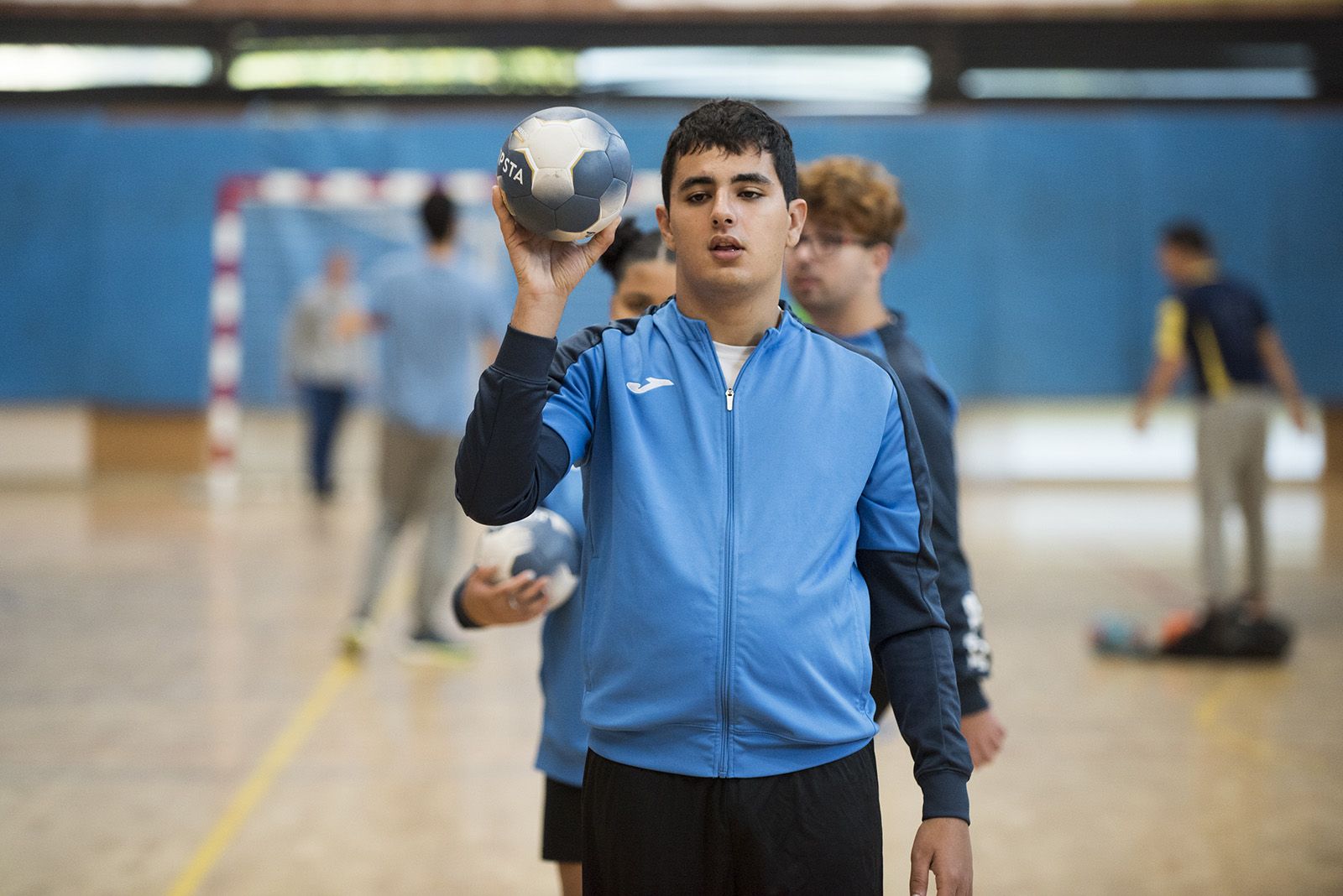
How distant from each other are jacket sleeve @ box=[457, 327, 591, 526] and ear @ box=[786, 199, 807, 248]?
17.5 inches

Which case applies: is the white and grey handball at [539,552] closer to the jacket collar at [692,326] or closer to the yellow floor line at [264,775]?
the jacket collar at [692,326]

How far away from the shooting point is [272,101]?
45.1 feet

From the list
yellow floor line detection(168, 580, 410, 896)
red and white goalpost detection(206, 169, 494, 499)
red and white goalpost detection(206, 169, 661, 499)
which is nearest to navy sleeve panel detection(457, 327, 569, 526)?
yellow floor line detection(168, 580, 410, 896)

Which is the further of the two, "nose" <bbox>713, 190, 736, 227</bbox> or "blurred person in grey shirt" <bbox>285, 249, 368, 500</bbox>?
"blurred person in grey shirt" <bbox>285, 249, 368, 500</bbox>

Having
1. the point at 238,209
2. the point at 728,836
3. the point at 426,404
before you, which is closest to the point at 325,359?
the point at 238,209

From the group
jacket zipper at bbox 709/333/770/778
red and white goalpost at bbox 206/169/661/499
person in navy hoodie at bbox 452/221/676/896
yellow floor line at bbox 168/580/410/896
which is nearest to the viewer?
jacket zipper at bbox 709/333/770/778

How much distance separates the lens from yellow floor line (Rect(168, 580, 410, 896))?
3.86m

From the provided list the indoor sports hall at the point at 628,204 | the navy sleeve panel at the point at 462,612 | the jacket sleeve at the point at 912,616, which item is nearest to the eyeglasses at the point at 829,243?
the jacket sleeve at the point at 912,616

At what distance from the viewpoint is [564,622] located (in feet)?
8.48

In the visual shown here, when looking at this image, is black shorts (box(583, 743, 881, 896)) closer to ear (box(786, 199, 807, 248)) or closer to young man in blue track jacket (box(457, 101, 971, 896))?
young man in blue track jacket (box(457, 101, 971, 896))

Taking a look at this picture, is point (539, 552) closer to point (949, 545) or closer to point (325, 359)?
point (949, 545)

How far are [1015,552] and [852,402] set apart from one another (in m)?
8.03

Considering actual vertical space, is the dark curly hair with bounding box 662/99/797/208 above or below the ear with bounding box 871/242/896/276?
above

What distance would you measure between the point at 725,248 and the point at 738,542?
1.35 feet
